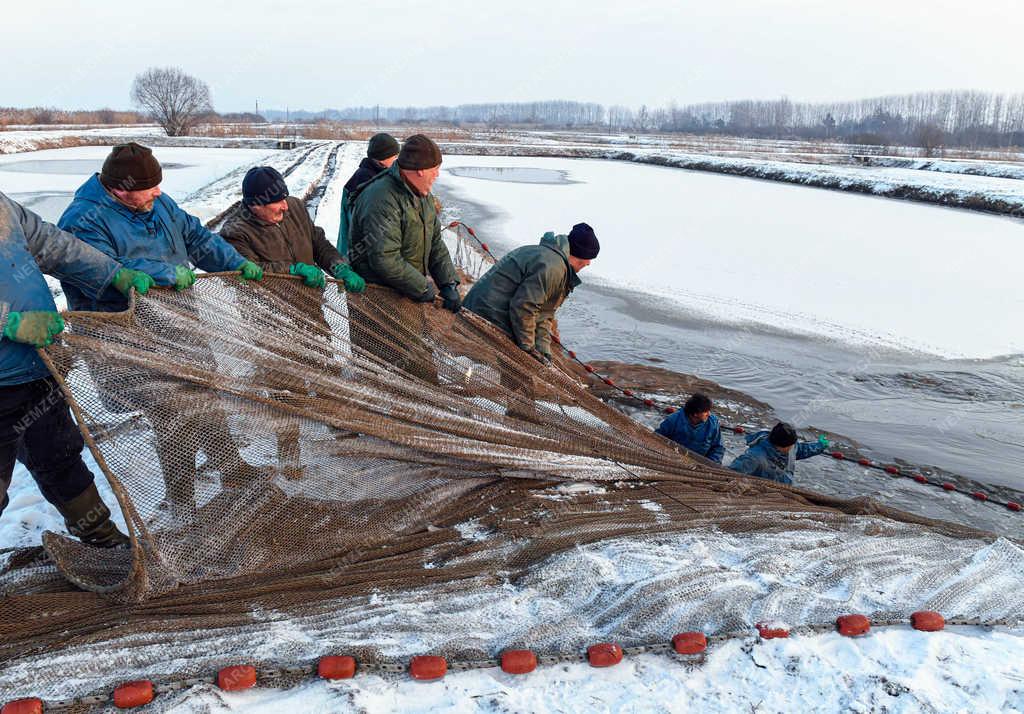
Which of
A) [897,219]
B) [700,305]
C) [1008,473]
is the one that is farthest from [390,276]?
[897,219]

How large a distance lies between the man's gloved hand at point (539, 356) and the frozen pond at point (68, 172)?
464 inches

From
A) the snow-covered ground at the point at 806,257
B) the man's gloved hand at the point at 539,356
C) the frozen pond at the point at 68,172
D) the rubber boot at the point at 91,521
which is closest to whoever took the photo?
the rubber boot at the point at 91,521

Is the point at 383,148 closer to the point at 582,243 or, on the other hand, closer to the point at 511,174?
the point at 582,243

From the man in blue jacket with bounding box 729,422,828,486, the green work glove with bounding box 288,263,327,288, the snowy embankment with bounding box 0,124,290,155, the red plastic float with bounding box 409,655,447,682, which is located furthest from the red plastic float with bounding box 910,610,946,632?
the snowy embankment with bounding box 0,124,290,155

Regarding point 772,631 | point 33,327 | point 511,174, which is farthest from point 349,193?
point 511,174

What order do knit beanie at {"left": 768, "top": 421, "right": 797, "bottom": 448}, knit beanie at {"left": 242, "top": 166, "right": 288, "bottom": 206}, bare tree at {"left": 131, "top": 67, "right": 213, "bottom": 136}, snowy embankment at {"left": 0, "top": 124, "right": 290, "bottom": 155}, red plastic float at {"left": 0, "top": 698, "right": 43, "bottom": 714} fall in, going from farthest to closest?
bare tree at {"left": 131, "top": 67, "right": 213, "bottom": 136}
snowy embankment at {"left": 0, "top": 124, "right": 290, "bottom": 155}
knit beanie at {"left": 768, "top": 421, "right": 797, "bottom": 448}
knit beanie at {"left": 242, "top": 166, "right": 288, "bottom": 206}
red plastic float at {"left": 0, "top": 698, "right": 43, "bottom": 714}

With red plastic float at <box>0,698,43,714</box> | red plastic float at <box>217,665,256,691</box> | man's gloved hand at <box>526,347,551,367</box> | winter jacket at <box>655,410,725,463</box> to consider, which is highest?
man's gloved hand at <box>526,347,551,367</box>

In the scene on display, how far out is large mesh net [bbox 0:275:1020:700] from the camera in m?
2.72

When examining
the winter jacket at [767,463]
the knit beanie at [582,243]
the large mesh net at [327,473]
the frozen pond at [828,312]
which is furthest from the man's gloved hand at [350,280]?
the frozen pond at [828,312]

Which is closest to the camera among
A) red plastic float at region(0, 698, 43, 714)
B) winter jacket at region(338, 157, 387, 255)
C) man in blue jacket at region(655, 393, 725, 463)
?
red plastic float at region(0, 698, 43, 714)

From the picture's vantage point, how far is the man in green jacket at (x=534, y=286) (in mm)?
4172

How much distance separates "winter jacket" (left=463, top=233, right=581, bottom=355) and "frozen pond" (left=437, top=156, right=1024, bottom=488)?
10.7 feet

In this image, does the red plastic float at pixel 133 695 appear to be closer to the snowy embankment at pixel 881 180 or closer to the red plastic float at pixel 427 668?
the red plastic float at pixel 427 668

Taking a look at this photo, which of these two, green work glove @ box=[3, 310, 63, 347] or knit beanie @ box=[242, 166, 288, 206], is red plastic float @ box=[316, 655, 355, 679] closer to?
green work glove @ box=[3, 310, 63, 347]
